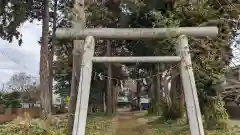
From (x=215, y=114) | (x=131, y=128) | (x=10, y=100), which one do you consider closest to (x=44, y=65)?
(x=131, y=128)

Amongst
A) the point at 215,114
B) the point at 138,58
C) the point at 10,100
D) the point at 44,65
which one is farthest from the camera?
the point at 10,100

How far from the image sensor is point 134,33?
736cm

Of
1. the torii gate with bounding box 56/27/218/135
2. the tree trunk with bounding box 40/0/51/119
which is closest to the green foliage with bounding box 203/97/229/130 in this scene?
the torii gate with bounding box 56/27/218/135

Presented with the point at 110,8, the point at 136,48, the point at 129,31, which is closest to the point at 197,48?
the point at 129,31

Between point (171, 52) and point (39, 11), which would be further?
point (39, 11)

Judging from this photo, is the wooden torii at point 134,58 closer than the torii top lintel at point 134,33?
Yes

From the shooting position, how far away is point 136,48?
16953mm

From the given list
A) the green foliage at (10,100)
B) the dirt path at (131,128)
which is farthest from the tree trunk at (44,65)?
the green foliage at (10,100)

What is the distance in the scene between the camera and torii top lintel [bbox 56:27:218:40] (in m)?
7.29

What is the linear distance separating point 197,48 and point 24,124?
21.0 ft

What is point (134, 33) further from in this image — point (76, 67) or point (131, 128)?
point (131, 128)

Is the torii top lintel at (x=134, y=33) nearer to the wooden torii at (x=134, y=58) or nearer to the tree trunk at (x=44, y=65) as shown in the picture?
the wooden torii at (x=134, y=58)

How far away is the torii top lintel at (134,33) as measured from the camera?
7293 millimetres

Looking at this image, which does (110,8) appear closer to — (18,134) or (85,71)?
(18,134)
